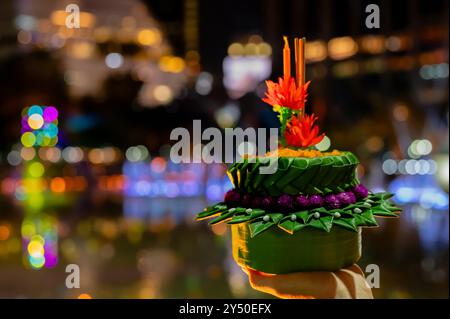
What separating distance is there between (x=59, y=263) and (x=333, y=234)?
217 inches

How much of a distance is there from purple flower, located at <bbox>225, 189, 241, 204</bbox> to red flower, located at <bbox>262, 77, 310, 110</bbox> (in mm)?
416

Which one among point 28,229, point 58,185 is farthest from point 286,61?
point 58,185

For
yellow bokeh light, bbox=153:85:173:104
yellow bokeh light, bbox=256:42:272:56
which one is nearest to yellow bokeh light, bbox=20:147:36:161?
yellow bokeh light, bbox=153:85:173:104

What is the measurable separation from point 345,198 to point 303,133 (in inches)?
12.7

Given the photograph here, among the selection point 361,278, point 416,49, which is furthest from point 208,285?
point 416,49

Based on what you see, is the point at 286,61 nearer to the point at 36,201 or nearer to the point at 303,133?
the point at 303,133

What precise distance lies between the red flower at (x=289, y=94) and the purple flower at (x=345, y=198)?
1.33ft

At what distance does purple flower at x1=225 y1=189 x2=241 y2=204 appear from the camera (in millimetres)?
2164

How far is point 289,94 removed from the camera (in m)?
2.16

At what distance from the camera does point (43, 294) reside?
541 centimetres

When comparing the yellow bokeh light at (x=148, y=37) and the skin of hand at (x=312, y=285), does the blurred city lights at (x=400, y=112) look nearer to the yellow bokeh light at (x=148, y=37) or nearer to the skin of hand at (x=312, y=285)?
the yellow bokeh light at (x=148, y=37)

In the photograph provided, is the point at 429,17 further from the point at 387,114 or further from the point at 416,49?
the point at 387,114

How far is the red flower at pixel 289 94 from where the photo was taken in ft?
7.08

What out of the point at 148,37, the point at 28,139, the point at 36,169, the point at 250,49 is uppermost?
the point at 148,37
